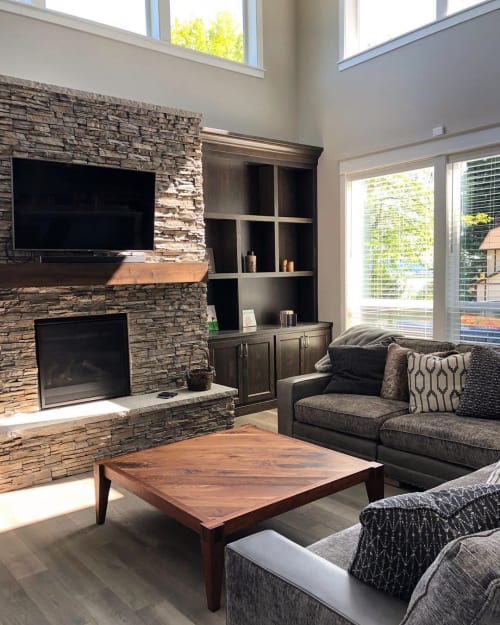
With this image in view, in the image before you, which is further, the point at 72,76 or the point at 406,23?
the point at 406,23

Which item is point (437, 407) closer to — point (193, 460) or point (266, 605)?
point (193, 460)

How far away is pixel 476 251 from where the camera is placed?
4656mm

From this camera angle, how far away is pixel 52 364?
3.98m

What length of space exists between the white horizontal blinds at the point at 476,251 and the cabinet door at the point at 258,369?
5.49 ft

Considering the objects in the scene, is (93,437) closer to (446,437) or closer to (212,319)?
(212,319)

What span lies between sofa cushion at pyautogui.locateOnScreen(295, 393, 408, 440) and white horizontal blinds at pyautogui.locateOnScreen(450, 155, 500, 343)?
1.40 metres

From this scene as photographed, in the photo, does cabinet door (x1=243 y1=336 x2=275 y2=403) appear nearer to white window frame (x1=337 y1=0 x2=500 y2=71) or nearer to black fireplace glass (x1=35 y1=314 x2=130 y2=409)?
black fireplace glass (x1=35 y1=314 x2=130 y2=409)

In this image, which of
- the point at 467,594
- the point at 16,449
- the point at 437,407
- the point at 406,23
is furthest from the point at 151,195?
the point at 467,594

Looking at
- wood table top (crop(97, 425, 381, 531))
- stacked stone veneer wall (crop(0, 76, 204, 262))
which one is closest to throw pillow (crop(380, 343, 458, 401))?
wood table top (crop(97, 425, 381, 531))

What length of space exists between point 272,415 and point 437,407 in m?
2.02

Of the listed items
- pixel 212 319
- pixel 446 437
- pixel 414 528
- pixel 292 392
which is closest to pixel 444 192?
pixel 292 392

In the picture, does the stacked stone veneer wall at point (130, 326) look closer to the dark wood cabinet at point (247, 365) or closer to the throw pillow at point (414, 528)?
the dark wood cabinet at point (247, 365)

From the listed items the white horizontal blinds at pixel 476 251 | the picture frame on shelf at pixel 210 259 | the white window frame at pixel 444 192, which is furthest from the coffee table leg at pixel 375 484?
the picture frame on shelf at pixel 210 259

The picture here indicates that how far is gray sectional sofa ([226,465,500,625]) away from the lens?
973 millimetres
